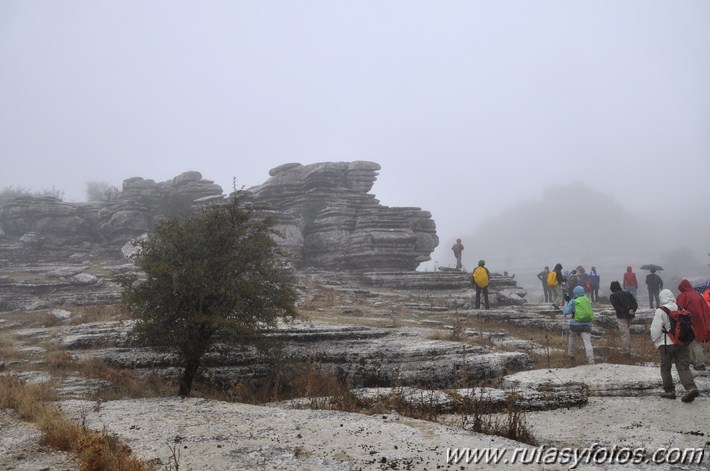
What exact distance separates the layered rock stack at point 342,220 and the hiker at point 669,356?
96.0ft

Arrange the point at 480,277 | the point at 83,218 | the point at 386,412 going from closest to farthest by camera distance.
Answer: the point at 386,412, the point at 480,277, the point at 83,218

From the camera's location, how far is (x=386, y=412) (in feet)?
31.2

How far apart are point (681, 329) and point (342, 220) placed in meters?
34.5

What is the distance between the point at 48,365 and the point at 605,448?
16448mm

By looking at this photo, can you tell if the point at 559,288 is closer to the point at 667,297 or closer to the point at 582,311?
the point at 582,311

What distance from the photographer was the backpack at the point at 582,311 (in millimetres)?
13781

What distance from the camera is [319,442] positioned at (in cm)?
753

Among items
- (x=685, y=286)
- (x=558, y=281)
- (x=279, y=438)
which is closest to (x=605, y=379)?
(x=685, y=286)

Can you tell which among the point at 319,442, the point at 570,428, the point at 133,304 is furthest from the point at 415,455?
the point at 133,304

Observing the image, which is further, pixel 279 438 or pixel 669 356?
pixel 669 356

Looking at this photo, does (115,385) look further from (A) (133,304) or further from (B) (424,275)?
(B) (424,275)

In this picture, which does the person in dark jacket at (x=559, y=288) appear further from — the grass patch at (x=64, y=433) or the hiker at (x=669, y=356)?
the grass patch at (x=64, y=433)

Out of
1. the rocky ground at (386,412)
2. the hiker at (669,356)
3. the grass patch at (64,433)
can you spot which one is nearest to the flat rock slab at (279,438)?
the rocky ground at (386,412)

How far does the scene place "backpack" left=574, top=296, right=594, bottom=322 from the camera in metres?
13.8
